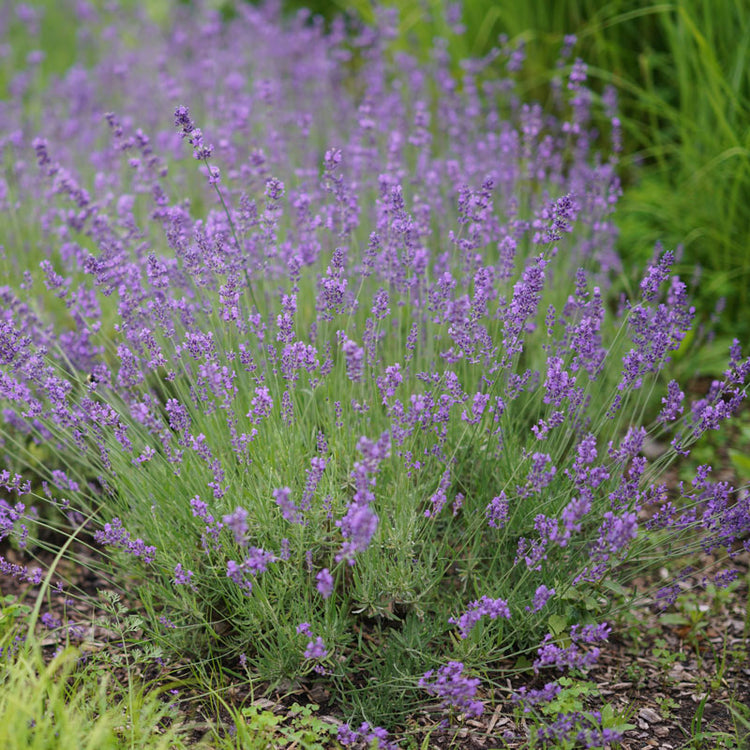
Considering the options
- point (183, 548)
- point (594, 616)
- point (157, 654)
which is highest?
point (183, 548)

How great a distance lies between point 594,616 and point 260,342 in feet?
4.74

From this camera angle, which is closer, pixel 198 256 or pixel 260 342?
pixel 198 256

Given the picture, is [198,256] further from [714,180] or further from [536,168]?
[714,180]

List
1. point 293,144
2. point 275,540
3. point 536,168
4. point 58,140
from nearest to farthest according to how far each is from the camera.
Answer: point 275,540 → point 536,168 → point 293,144 → point 58,140

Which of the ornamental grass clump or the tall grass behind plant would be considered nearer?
the ornamental grass clump

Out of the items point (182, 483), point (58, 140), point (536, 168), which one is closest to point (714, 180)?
point (536, 168)

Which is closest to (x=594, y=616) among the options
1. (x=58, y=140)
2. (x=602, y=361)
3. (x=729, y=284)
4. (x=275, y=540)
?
(x=602, y=361)

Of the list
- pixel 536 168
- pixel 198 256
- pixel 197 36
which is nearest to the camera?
pixel 198 256

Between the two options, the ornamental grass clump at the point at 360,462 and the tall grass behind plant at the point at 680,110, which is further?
the tall grass behind plant at the point at 680,110

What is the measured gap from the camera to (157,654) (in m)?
2.39

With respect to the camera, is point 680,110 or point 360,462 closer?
point 360,462

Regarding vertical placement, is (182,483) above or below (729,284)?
above

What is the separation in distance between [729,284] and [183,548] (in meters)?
3.26

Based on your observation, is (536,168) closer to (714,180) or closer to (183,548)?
(714,180)
